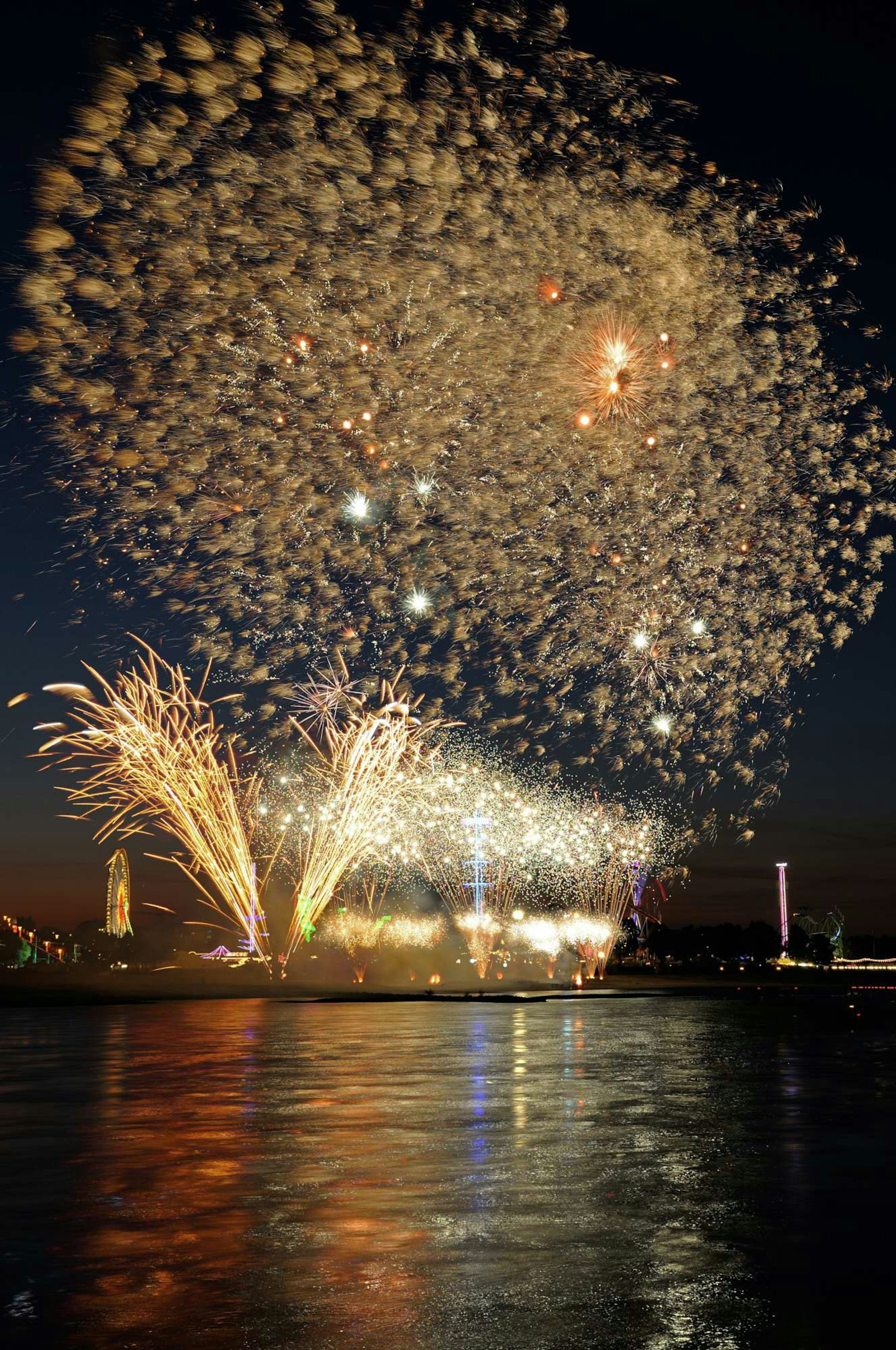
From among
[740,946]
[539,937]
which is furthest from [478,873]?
[740,946]

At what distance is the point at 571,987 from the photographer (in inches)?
2633

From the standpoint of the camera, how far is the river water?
691 centimetres

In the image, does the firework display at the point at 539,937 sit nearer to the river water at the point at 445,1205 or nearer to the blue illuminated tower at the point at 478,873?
the blue illuminated tower at the point at 478,873

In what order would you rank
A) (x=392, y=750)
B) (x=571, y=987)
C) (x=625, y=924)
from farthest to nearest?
(x=625, y=924) → (x=571, y=987) → (x=392, y=750)

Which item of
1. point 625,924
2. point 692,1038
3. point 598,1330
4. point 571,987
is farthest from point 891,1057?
point 625,924

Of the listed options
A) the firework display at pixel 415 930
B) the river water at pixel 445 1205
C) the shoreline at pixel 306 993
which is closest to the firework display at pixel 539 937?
the firework display at pixel 415 930

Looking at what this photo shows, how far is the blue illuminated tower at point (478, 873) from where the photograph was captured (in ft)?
197

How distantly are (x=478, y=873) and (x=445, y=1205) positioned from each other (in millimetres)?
56215

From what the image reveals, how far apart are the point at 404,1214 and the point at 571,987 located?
58889mm

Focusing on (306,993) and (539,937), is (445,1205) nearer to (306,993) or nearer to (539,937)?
(306,993)

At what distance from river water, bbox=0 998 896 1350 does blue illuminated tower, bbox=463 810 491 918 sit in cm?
3779

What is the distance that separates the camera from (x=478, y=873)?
65.8 m

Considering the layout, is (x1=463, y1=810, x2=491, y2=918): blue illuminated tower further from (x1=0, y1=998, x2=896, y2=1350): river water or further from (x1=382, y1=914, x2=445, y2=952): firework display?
(x1=0, y1=998, x2=896, y2=1350): river water

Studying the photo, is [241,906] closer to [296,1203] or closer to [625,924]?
[296,1203]
